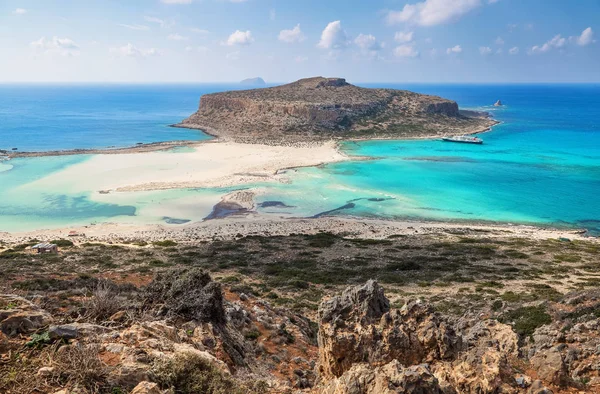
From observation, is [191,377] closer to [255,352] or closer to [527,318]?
[255,352]

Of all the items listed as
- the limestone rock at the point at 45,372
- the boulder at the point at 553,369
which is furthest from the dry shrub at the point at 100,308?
the boulder at the point at 553,369

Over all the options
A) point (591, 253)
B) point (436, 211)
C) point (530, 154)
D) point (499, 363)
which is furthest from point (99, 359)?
point (530, 154)

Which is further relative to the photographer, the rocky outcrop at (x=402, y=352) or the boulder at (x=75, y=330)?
the boulder at (x=75, y=330)

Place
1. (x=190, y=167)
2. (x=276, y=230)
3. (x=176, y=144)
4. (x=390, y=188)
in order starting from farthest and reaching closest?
(x=176, y=144) → (x=190, y=167) → (x=390, y=188) → (x=276, y=230)

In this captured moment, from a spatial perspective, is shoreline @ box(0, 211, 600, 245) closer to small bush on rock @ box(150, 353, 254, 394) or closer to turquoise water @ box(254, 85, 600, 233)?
turquoise water @ box(254, 85, 600, 233)

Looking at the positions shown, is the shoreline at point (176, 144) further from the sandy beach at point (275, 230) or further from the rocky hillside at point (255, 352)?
the rocky hillside at point (255, 352)

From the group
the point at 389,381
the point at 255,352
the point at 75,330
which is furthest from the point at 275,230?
the point at 389,381

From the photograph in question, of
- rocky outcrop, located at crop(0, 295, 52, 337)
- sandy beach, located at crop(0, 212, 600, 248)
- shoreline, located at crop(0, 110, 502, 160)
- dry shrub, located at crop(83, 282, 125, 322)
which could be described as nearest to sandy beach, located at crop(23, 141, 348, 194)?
shoreline, located at crop(0, 110, 502, 160)
